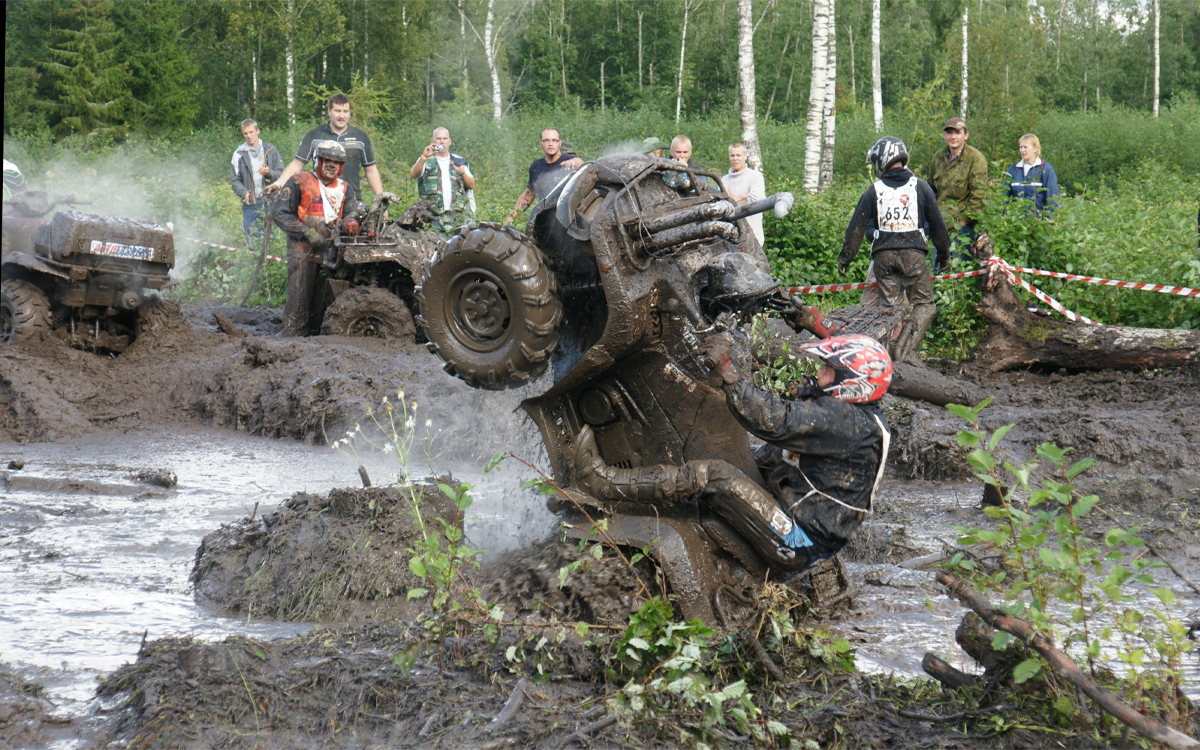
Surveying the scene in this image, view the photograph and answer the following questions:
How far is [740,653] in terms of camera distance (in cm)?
400

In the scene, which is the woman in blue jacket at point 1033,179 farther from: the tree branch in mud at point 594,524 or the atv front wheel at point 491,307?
the tree branch in mud at point 594,524

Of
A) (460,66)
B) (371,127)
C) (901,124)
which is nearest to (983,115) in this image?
(901,124)

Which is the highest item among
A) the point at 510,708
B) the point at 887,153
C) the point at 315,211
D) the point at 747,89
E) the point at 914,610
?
the point at 747,89

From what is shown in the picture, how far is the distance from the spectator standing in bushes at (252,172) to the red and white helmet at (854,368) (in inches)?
441

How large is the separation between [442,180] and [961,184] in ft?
19.9

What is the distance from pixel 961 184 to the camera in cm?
1138

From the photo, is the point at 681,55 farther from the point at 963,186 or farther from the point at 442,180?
the point at 963,186

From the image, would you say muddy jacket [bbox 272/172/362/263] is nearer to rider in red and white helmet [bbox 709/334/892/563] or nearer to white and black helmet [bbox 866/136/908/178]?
white and black helmet [bbox 866/136/908/178]

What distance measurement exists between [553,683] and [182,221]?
58.7 feet

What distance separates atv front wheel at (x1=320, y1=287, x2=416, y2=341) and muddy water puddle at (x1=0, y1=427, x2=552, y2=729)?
2.19 meters

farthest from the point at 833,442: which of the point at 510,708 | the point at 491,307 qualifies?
the point at 510,708

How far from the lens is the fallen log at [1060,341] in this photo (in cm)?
972

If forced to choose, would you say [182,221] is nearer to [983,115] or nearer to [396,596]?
[396,596]

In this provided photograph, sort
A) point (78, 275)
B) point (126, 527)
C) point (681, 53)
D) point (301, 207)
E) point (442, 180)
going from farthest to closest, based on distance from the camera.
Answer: point (681, 53)
point (442, 180)
point (301, 207)
point (78, 275)
point (126, 527)
